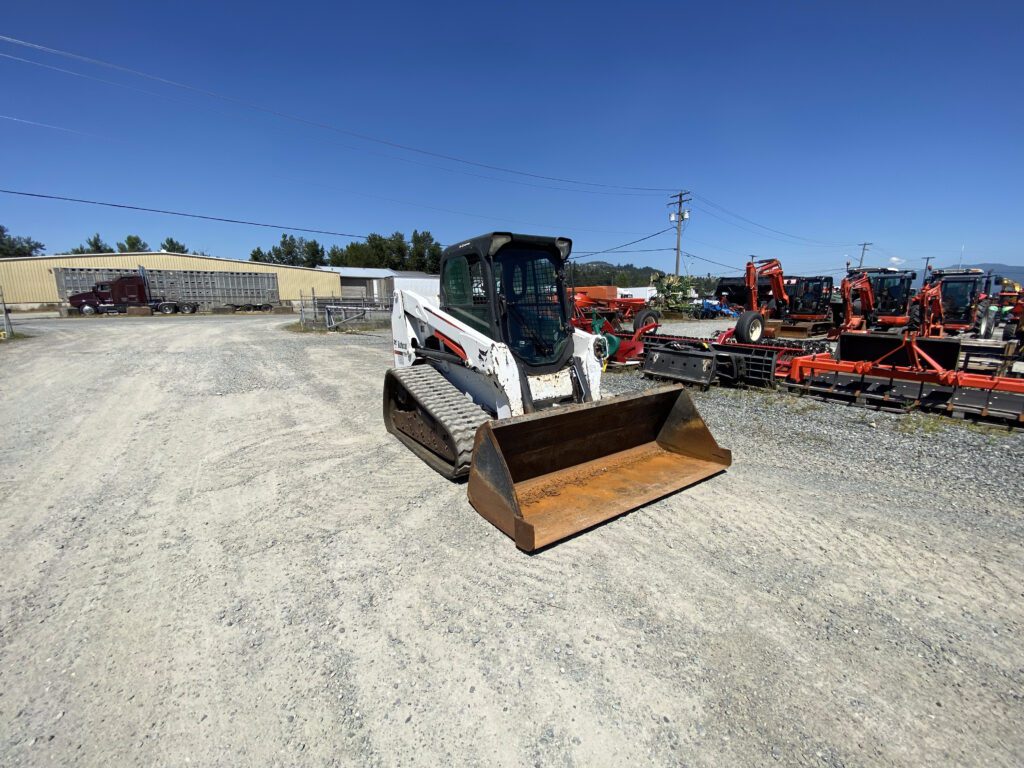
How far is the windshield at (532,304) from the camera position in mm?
4785

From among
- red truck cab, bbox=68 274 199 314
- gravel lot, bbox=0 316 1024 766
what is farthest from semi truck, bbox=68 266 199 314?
gravel lot, bbox=0 316 1024 766

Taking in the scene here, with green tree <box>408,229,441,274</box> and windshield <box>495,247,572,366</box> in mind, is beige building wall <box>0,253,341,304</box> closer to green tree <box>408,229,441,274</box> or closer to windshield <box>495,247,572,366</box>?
green tree <box>408,229,441,274</box>

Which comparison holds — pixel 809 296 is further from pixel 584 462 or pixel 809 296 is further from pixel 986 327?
pixel 584 462

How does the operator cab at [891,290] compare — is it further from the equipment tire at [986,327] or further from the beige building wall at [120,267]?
the beige building wall at [120,267]

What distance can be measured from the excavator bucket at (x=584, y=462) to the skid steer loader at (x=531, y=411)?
1 centimetres

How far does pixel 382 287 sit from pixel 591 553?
1867 inches

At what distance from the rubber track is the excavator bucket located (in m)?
0.50

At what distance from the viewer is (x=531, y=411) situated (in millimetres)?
4461

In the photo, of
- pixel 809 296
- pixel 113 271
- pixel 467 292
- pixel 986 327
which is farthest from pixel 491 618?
pixel 113 271

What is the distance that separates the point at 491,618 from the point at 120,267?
48.9 m

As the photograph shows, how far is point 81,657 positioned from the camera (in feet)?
7.76

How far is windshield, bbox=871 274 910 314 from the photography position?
17072 millimetres

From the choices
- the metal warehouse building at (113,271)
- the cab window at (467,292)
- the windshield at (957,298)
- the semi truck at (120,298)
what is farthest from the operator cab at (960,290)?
the semi truck at (120,298)

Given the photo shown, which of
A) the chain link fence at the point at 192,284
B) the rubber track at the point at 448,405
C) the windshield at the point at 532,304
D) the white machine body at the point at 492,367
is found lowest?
the rubber track at the point at 448,405
